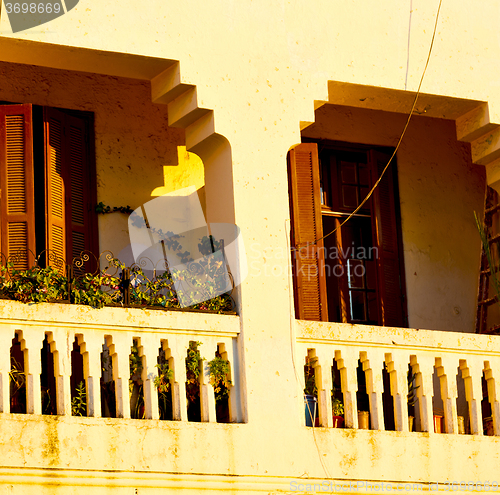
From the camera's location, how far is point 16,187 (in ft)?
25.6

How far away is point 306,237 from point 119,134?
1.99 meters

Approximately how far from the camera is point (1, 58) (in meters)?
7.20

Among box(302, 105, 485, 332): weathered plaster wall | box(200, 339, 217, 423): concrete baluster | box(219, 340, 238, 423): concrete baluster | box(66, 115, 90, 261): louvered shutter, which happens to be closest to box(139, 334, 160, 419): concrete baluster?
box(200, 339, 217, 423): concrete baluster

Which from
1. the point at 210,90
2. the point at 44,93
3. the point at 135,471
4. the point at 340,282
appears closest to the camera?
the point at 135,471

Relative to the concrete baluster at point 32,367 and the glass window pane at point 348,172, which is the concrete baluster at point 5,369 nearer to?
the concrete baluster at point 32,367

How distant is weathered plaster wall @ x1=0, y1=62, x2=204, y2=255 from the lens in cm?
855

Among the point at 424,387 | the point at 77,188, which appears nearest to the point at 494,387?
the point at 424,387

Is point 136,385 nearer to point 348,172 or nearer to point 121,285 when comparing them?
point 121,285

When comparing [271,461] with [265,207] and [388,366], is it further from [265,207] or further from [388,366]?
[265,207]

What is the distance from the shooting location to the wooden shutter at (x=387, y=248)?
9.50 metres

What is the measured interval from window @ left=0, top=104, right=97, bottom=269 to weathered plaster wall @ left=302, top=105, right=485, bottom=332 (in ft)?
7.95

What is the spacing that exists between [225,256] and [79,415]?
167cm

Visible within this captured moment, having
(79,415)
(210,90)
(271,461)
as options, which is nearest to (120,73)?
(210,90)

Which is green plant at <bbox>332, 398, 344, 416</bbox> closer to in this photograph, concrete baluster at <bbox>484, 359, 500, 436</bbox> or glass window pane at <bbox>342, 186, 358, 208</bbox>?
concrete baluster at <bbox>484, 359, 500, 436</bbox>
